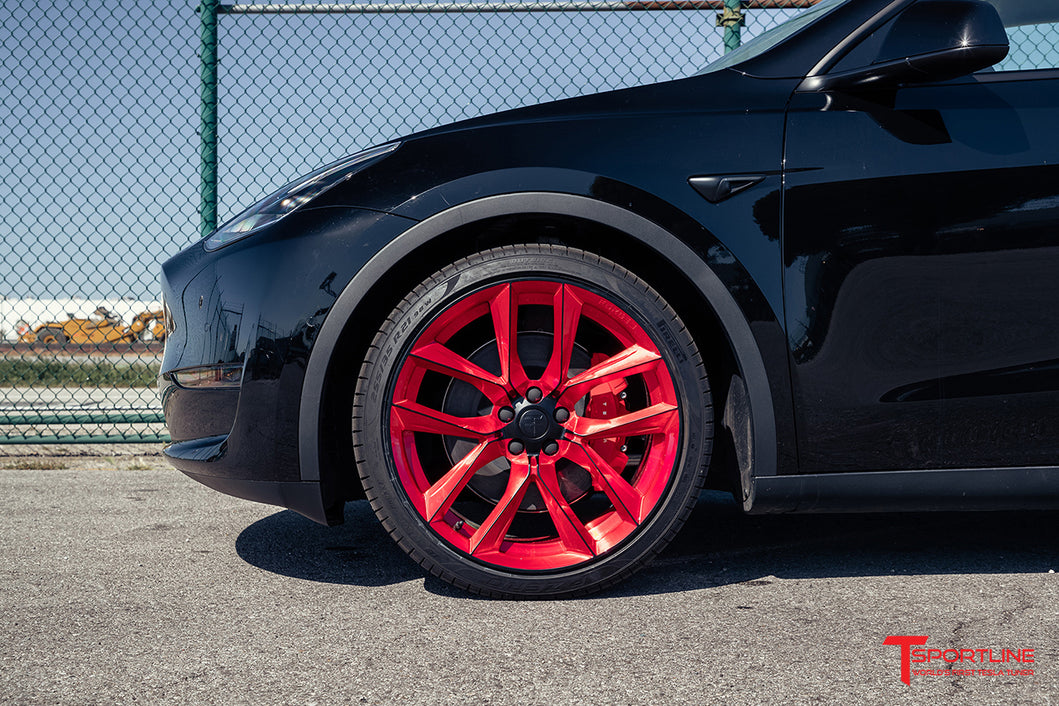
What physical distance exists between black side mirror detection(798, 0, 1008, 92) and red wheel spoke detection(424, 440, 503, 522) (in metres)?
1.13

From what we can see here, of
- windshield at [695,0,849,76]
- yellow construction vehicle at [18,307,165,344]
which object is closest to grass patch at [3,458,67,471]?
yellow construction vehicle at [18,307,165,344]

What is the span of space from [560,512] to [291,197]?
98cm

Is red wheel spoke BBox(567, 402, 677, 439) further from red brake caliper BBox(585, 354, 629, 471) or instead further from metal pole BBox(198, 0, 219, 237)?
metal pole BBox(198, 0, 219, 237)

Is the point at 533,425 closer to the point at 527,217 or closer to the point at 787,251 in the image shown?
the point at 527,217

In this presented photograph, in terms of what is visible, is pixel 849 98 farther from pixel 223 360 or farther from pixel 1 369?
pixel 1 369

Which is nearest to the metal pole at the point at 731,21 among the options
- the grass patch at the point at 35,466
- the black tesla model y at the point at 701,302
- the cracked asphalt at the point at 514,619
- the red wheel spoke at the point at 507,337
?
the black tesla model y at the point at 701,302

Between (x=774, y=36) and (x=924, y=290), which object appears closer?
(x=924, y=290)

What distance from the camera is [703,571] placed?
2.10 meters

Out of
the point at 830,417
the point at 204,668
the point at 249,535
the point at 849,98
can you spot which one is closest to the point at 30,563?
the point at 249,535

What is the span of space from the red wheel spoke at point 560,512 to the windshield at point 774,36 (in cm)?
103

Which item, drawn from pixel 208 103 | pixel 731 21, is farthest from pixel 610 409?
pixel 208 103

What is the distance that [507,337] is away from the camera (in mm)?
1856

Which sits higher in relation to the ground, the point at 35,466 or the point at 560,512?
the point at 560,512

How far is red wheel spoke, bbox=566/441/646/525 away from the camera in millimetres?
1841
